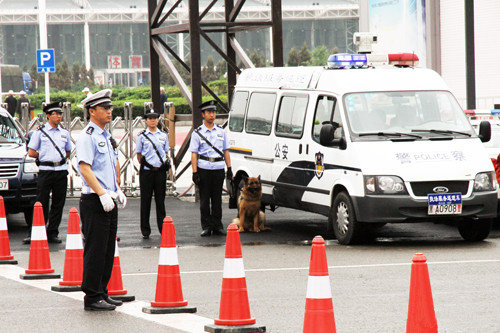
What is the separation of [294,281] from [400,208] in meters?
2.69

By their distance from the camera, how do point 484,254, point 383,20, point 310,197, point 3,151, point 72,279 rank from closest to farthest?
point 72,279 < point 484,254 < point 310,197 < point 3,151 < point 383,20

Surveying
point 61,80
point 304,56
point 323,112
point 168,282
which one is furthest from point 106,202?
point 61,80

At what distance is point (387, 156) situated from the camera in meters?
12.5

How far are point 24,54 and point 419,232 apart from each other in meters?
65.7

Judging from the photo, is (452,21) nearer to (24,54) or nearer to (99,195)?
(99,195)

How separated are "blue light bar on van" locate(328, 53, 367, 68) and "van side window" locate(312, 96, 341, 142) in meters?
0.58

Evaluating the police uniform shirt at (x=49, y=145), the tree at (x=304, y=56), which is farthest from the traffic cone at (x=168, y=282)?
the tree at (x=304, y=56)

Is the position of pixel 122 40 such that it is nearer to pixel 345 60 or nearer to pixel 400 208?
pixel 345 60

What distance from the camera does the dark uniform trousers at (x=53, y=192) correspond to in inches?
543

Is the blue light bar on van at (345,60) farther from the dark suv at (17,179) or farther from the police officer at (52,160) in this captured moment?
the dark suv at (17,179)

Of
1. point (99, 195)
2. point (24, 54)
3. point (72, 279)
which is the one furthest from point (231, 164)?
point (24, 54)

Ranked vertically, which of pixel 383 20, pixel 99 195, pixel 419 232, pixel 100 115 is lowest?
pixel 419 232

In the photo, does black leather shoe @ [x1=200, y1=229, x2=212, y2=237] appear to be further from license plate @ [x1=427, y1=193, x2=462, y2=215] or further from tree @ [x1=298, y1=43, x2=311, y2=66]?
tree @ [x1=298, y1=43, x2=311, y2=66]

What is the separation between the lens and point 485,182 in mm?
12828
